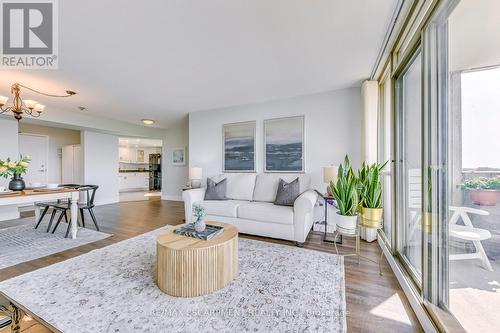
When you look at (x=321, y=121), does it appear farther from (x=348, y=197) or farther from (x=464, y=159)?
(x=464, y=159)

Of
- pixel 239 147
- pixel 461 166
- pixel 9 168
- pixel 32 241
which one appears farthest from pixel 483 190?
pixel 32 241

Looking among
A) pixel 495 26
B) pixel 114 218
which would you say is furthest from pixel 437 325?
pixel 114 218

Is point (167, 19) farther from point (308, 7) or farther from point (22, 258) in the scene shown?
point (22, 258)

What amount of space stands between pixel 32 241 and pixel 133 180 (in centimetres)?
648

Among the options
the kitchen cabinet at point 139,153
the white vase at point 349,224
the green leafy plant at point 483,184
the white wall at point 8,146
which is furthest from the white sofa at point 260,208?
the kitchen cabinet at point 139,153

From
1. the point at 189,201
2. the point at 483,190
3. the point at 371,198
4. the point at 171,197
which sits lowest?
the point at 171,197

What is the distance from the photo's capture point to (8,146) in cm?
450

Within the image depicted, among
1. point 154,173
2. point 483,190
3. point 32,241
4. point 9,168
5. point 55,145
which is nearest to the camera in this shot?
point 483,190

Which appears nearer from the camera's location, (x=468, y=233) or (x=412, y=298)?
(x=468, y=233)

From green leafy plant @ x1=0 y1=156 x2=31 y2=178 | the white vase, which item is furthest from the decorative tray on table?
green leafy plant @ x1=0 y1=156 x2=31 y2=178

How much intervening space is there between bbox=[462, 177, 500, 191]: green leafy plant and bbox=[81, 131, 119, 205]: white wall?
740cm

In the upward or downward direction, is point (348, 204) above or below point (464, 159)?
below

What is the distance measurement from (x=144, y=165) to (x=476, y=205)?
11.7 meters

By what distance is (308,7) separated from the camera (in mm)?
1705
